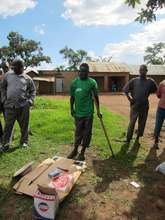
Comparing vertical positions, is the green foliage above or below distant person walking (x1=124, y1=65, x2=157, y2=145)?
above

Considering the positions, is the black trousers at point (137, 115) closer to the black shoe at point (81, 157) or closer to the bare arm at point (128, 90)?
the bare arm at point (128, 90)

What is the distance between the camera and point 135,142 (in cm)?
786

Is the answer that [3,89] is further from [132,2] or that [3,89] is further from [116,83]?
[116,83]

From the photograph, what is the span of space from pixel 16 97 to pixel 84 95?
1459 millimetres

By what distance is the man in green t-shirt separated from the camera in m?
6.18

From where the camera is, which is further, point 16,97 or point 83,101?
point 16,97

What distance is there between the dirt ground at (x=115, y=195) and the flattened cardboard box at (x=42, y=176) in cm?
18

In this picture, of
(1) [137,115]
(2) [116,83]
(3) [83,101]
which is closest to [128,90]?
(1) [137,115]

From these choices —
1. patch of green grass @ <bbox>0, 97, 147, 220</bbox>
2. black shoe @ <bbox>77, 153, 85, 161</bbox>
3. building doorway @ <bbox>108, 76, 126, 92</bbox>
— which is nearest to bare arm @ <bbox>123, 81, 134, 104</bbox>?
patch of green grass @ <bbox>0, 97, 147, 220</bbox>

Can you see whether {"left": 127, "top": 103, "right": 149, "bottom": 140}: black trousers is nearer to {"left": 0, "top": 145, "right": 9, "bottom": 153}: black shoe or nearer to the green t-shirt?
the green t-shirt

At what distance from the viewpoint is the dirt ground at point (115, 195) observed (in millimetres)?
4258

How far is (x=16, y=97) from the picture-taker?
263 inches

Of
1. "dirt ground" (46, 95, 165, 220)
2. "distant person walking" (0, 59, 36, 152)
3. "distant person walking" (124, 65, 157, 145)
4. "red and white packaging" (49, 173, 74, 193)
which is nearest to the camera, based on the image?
"dirt ground" (46, 95, 165, 220)

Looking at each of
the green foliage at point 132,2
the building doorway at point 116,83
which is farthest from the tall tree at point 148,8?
the building doorway at point 116,83
